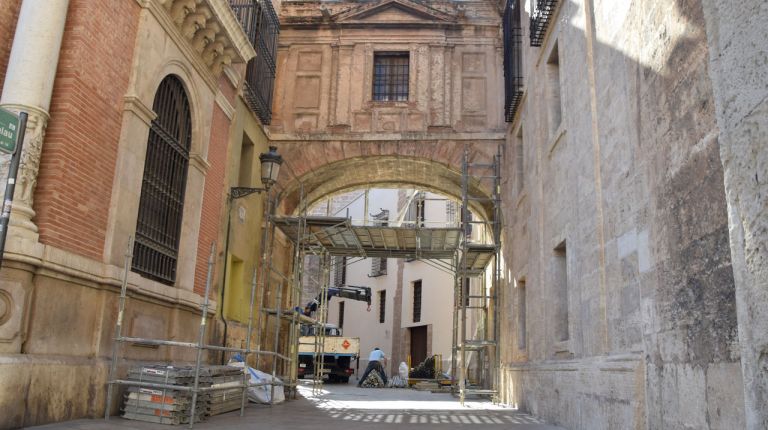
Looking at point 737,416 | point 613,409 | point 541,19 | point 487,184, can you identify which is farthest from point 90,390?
point 487,184

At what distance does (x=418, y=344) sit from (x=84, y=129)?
2553cm

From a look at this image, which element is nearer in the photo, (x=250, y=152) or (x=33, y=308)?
(x=33, y=308)

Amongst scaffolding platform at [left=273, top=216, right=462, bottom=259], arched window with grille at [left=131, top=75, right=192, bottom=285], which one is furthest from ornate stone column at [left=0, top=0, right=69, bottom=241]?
scaffolding platform at [left=273, top=216, right=462, bottom=259]

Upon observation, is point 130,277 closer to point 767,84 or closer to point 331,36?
point 767,84

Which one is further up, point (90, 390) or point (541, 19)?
point (541, 19)

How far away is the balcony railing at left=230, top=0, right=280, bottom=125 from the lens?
506 inches

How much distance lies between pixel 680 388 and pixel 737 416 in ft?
2.67

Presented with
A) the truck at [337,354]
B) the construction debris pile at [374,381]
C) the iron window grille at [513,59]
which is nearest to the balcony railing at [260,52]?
the iron window grille at [513,59]

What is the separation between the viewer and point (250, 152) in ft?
45.6

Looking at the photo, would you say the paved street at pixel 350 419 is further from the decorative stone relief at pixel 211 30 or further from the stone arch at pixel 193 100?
the decorative stone relief at pixel 211 30

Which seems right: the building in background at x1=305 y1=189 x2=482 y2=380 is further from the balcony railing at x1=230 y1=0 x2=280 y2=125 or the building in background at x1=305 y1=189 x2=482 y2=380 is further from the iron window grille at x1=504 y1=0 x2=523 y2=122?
the iron window grille at x1=504 y1=0 x2=523 y2=122

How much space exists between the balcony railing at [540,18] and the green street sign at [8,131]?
7.79 m

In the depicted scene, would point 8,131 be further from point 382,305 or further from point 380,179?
point 382,305

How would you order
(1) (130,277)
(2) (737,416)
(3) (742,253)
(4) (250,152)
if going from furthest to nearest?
(4) (250,152) < (1) (130,277) < (2) (737,416) < (3) (742,253)
